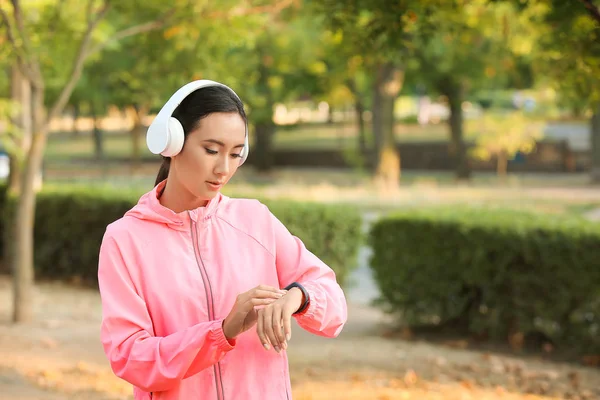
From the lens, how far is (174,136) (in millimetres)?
2086

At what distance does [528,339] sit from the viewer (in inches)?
310

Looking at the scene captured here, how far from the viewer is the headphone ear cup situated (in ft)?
6.84

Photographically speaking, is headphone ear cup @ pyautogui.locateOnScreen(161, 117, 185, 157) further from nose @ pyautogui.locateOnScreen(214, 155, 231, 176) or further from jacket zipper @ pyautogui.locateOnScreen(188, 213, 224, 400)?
jacket zipper @ pyautogui.locateOnScreen(188, 213, 224, 400)

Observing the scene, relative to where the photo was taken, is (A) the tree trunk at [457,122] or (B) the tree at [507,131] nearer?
(B) the tree at [507,131]

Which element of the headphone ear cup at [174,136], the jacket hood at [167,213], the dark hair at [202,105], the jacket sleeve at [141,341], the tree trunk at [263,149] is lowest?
the tree trunk at [263,149]

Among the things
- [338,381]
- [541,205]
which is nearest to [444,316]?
[338,381]

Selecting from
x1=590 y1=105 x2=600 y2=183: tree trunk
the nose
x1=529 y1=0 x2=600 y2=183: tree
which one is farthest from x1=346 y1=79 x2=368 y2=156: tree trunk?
the nose

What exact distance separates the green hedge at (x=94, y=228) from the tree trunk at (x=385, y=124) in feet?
44.0

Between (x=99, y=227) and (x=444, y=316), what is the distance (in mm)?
5355

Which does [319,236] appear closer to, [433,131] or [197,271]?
[197,271]

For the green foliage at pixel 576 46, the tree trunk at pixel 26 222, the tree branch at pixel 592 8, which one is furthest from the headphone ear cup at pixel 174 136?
the tree trunk at pixel 26 222

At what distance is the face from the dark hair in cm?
1

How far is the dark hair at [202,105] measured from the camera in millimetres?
2102

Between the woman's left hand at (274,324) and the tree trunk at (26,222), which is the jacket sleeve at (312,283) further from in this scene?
the tree trunk at (26,222)
